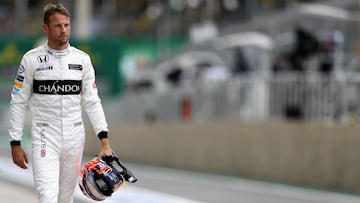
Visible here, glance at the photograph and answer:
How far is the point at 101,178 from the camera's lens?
8422mm

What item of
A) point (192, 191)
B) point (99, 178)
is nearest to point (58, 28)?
point (99, 178)

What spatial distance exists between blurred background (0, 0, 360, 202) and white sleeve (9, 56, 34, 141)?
10.6 metres

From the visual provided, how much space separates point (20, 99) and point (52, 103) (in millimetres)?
245

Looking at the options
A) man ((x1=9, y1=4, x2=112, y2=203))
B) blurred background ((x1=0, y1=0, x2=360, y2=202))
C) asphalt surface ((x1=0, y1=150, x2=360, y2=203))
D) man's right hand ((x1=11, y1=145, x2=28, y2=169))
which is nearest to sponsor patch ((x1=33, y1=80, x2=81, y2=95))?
man ((x1=9, y1=4, x2=112, y2=203))

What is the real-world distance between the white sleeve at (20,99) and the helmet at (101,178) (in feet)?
1.94

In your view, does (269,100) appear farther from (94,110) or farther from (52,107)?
(52,107)

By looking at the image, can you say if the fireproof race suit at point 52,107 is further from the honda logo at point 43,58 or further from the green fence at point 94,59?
the green fence at point 94,59

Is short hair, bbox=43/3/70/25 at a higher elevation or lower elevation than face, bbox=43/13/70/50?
higher

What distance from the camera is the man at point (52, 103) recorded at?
8.34m

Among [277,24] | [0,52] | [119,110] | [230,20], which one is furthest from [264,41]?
[230,20]

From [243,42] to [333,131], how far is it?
10.4 m

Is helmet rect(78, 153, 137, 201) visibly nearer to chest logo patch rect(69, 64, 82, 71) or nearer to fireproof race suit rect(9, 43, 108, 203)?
fireproof race suit rect(9, 43, 108, 203)

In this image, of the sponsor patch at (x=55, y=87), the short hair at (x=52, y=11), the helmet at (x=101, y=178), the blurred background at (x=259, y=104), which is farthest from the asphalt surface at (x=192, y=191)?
the short hair at (x=52, y=11)

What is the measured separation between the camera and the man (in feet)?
27.3
